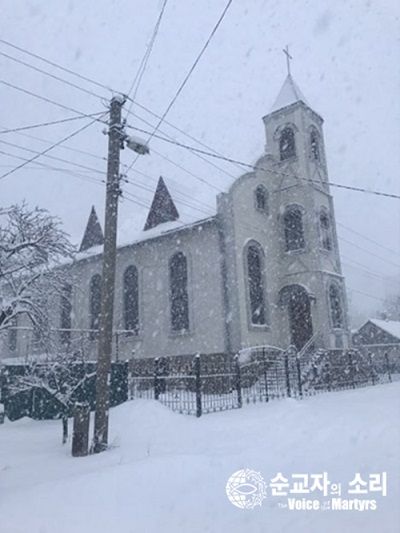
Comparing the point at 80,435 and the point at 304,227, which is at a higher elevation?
the point at 304,227

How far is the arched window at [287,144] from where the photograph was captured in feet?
80.0

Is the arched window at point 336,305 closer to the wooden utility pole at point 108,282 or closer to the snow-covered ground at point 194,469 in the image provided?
the snow-covered ground at point 194,469

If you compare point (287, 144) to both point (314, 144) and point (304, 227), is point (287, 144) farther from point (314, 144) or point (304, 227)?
point (304, 227)

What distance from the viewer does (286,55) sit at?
88.0 ft

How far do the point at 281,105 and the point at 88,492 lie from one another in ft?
76.7

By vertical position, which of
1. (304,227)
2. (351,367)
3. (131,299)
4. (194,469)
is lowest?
(194,469)

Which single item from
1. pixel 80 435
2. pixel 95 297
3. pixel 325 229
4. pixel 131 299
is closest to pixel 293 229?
pixel 325 229

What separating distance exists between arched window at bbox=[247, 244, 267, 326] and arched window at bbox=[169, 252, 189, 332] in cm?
303

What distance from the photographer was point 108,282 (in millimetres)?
9688

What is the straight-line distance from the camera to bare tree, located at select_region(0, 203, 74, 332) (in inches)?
526

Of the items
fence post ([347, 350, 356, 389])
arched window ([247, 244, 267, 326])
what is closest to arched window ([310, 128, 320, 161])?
arched window ([247, 244, 267, 326])

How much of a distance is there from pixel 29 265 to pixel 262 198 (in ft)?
42.0

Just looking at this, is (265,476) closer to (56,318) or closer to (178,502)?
(178,502)

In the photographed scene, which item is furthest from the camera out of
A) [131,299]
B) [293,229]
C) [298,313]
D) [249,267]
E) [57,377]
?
[131,299]
